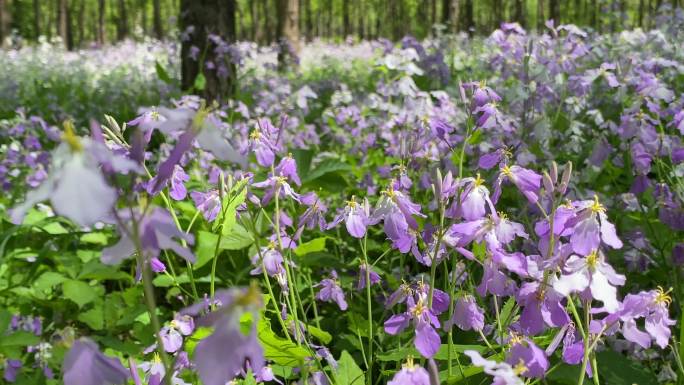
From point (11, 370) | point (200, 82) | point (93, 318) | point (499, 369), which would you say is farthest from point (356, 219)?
point (200, 82)

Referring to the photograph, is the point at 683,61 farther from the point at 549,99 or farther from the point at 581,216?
the point at 581,216

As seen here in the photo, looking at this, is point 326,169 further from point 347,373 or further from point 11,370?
point 347,373

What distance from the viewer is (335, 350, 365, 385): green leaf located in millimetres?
1408

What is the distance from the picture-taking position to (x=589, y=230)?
108cm

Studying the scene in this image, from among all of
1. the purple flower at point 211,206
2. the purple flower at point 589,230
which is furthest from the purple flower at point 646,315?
the purple flower at point 211,206

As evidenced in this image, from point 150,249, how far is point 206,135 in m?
0.14

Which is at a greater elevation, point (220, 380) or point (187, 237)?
point (187, 237)

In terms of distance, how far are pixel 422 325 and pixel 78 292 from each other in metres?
1.78

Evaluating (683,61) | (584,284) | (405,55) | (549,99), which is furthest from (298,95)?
(584,284)

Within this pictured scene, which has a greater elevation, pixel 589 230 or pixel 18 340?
pixel 589 230

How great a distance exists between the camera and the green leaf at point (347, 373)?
141 centimetres

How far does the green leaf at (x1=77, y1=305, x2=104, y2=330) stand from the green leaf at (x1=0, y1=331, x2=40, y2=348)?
348 millimetres

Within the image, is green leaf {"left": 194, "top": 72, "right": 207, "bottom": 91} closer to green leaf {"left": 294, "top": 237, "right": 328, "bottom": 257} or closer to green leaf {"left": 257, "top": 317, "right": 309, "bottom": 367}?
green leaf {"left": 294, "top": 237, "right": 328, "bottom": 257}

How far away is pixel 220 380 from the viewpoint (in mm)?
676
